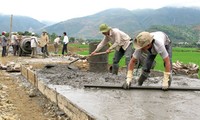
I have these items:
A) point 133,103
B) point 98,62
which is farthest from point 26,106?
point 98,62

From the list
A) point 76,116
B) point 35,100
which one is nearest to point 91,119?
point 76,116

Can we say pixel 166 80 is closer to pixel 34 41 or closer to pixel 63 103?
pixel 63 103

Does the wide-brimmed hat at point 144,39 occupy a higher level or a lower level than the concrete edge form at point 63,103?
higher

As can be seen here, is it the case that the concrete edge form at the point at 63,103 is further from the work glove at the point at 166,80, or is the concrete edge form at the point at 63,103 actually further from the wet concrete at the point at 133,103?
the work glove at the point at 166,80

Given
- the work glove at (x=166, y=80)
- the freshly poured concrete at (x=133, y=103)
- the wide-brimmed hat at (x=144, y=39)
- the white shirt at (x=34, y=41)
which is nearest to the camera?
the freshly poured concrete at (x=133, y=103)

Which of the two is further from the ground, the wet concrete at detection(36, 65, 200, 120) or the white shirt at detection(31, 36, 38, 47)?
the white shirt at detection(31, 36, 38, 47)

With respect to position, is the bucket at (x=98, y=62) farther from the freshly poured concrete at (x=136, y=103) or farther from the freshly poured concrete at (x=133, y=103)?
the freshly poured concrete at (x=136, y=103)

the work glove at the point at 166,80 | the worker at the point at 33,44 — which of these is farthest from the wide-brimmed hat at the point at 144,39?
the worker at the point at 33,44

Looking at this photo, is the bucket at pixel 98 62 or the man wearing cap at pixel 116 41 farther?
the bucket at pixel 98 62

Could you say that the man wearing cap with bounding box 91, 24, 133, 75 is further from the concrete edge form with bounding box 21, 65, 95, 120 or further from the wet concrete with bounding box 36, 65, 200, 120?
the concrete edge form with bounding box 21, 65, 95, 120

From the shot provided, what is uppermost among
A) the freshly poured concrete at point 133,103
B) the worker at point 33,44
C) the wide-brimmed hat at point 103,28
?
the wide-brimmed hat at point 103,28

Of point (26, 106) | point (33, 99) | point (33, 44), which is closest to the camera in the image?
point (26, 106)

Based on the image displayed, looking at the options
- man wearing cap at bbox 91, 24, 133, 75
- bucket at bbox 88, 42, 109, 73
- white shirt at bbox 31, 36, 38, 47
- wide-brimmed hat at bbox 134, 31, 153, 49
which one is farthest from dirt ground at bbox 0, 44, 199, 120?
white shirt at bbox 31, 36, 38, 47

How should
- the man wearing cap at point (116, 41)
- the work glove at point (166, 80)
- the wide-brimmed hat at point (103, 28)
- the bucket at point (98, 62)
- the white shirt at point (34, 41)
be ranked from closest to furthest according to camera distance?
1. the work glove at point (166, 80)
2. the wide-brimmed hat at point (103, 28)
3. the man wearing cap at point (116, 41)
4. the bucket at point (98, 62)
5. the white shirt at point (34, 41)
